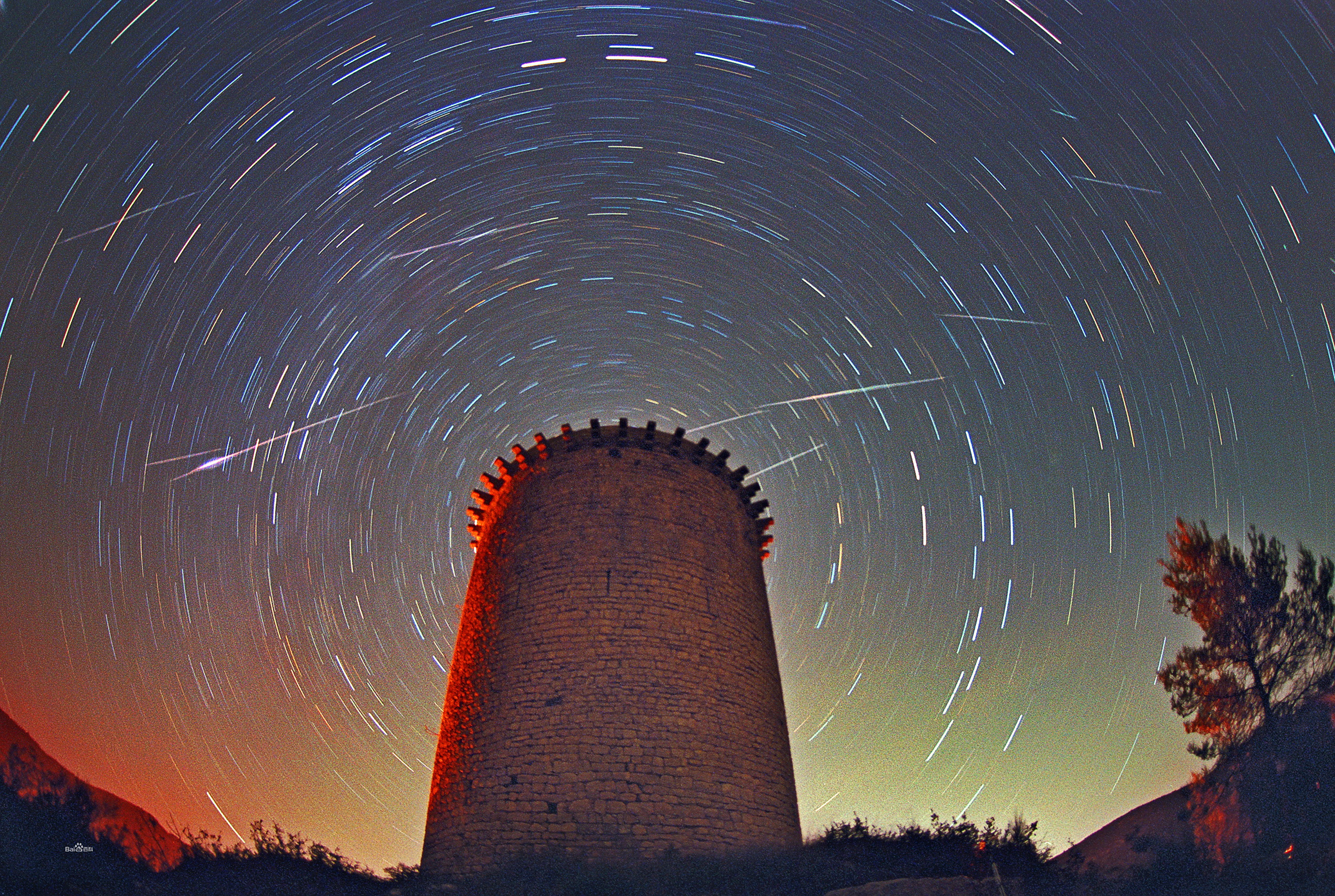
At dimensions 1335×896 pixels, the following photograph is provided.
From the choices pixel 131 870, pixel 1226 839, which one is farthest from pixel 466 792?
pixel 1226 839

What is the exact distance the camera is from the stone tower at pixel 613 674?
35.6 ft

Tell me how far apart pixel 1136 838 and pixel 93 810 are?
959 inches

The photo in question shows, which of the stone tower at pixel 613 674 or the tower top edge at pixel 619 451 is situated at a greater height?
the tower top edge at pixel 619 451

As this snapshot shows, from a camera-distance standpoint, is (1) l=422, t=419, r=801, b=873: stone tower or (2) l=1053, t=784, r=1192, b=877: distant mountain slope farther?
(2) l=1053, t=784, r=1192, b=877: distant mountain slope

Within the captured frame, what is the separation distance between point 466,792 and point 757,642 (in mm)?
5725

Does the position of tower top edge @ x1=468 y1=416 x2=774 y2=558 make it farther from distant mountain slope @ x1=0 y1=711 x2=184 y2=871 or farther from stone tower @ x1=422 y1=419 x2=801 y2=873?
distant mountain slope @ x1=0 y1=711 x2=184 y2=871

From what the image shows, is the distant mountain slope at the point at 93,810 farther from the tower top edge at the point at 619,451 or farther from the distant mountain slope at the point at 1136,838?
the distant mountain slope at the point at 1136,838

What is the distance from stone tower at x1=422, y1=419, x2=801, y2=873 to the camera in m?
10.8

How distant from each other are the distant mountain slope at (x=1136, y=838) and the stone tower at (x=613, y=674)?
605 centimetres

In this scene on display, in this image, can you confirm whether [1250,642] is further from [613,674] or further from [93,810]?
[93,810]

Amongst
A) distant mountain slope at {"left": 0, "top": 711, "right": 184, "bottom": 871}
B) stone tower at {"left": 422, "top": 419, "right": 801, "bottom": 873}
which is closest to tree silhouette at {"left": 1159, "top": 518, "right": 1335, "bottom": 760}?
stone tower at {"left": 422, "top": 419, "right": 801, "bottom": 873}

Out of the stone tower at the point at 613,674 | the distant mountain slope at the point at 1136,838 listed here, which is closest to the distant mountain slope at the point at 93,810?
the stone tower at the point at 613,674

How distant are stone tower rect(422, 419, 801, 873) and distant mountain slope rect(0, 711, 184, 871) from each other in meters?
4.86

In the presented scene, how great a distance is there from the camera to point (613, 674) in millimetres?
11883
